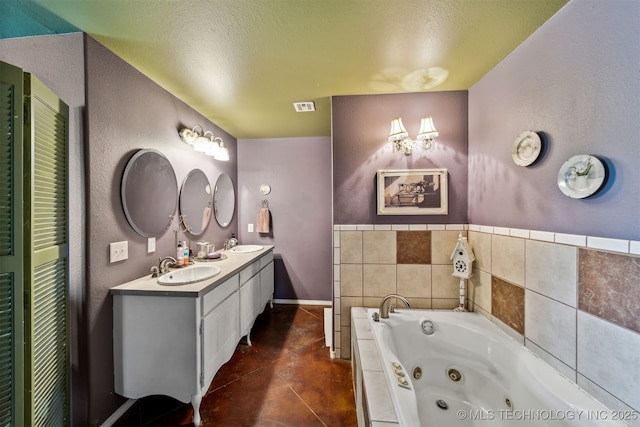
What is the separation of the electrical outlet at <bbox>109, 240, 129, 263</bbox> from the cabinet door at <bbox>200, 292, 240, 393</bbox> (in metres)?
0.65

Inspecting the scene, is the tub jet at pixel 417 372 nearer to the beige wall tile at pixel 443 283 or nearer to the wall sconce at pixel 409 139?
the beige wall tile at pixel 443 283

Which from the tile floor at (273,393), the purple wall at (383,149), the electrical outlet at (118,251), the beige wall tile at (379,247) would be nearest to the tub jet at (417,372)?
the tile floor at (273,393)

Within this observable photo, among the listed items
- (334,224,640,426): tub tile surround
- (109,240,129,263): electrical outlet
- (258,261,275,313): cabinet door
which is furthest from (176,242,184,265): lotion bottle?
(334,224,640,426): tub tile surround

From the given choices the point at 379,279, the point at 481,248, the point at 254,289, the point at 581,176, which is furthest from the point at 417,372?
the point at 254,289

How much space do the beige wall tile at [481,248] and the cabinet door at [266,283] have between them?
1996mm

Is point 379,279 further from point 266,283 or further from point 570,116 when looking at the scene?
point 570,116

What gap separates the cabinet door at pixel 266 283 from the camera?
2457mm

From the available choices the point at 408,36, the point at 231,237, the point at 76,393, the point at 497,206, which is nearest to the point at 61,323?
the point at 76,393

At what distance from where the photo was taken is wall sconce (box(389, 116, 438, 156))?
1.68 m

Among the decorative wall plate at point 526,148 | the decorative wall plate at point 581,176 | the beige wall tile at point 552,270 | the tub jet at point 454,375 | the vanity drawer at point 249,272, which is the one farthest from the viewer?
the vanity drawer at point 249,272

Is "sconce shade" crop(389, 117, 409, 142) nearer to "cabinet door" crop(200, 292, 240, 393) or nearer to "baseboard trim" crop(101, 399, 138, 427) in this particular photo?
"cabinet door" crop(200, 292, 240, 393)

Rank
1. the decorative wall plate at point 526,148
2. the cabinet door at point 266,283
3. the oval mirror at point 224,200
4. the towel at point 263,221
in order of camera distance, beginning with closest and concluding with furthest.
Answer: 1. the decorative wall plate at point 526,148
2. the cabinet door at point 266,283
3. the oval mirror at point 224,200
4. the towel at point 263,221

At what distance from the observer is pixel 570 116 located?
3.58 feet

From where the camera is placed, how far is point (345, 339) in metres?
1.96
